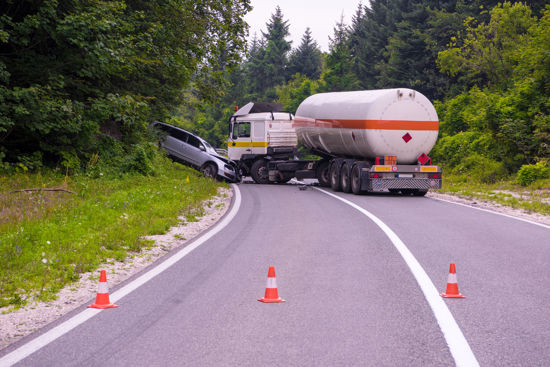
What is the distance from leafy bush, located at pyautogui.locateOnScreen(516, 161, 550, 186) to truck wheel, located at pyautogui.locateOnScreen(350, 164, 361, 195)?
6214 millimetres

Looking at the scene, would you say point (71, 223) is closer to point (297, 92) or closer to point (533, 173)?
point (533, 173)

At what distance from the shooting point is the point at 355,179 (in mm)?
21703

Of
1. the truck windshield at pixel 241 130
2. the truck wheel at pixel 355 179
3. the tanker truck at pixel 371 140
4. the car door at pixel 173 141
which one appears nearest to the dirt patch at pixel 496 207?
the tanker truck at pixel 371 140

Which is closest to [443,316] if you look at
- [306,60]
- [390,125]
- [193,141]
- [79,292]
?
[79,292]

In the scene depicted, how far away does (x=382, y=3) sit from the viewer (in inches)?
3157

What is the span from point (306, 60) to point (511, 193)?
298 ft

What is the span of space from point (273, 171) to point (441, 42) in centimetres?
3114

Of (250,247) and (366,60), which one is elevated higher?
(366,60)

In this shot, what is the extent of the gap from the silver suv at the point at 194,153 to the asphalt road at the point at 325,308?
56.5 ft

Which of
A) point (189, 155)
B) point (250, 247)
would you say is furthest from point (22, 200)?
point (189, 155)

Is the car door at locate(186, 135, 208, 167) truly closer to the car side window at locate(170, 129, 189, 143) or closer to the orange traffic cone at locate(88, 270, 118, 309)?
the car side window at locate(170, 129, 189, 143)

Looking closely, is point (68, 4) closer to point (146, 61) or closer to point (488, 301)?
point (146, 61)

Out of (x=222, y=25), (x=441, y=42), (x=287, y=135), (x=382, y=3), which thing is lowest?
(x=287, y=135)

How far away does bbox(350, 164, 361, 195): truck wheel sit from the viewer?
69.7 feet
